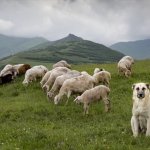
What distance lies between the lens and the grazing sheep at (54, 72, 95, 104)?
92.5 ft

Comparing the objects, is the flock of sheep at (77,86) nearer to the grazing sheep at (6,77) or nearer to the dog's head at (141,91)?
the grazing sheep at (6,77)

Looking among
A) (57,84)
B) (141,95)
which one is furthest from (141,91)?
(57,84)

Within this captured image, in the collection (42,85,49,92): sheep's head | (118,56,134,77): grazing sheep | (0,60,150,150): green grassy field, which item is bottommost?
(0,60,150,150): green grassy field

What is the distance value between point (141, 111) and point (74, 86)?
11.6 meters

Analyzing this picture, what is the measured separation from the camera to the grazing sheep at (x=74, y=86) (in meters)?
28.2

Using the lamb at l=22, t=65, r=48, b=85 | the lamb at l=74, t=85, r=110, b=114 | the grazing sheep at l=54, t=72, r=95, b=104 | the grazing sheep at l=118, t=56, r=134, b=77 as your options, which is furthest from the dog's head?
the lamb at l=22, t=65, r=48, b=85

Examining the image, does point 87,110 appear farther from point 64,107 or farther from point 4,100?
point 4,100

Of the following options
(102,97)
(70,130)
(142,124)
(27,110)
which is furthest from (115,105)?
(142,124)

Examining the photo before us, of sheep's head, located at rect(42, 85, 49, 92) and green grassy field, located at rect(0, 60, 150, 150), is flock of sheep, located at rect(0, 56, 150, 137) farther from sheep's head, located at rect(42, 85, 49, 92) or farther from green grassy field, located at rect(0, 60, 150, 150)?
green grassy field, located at rect(0, 60, 150, 150)

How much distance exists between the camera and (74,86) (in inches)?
1109

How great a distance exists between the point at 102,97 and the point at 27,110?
5.06m

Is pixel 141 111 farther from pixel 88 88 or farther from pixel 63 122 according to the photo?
pixel 88 88

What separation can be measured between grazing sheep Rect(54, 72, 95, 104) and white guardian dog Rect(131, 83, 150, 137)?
Result: 10903 millimetres

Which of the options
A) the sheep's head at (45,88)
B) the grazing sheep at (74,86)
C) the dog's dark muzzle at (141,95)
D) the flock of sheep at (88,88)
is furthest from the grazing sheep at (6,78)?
the dog's dark muzzle at (141,95)
